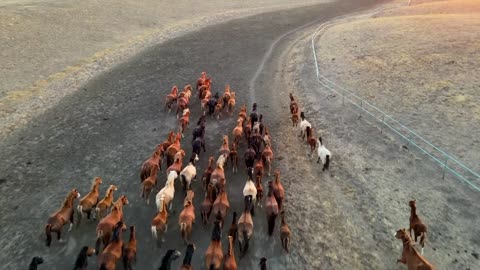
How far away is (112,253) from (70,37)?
81.5ft

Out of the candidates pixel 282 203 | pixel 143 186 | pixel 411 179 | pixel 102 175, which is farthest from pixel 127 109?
pixel 411 179

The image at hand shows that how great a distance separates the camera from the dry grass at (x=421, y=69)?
1758 cm

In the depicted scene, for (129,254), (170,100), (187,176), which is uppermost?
(170,100)

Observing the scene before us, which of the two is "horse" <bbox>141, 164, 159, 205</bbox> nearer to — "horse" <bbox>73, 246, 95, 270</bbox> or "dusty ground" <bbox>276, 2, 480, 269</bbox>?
"horse" <bbox>73, 246, 95, 270</bbox>

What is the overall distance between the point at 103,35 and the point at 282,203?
24.3 m

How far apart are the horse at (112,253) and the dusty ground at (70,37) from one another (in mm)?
10583

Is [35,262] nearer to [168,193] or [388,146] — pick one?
[168,193]

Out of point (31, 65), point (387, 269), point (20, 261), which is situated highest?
point (31, 65)

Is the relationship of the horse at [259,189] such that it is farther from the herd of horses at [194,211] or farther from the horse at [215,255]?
the horse at [215,255]

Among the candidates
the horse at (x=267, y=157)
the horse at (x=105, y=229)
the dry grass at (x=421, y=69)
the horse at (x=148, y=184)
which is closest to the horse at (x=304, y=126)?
the horse at (x=267, y=157)

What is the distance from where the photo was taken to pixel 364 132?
1764 cm

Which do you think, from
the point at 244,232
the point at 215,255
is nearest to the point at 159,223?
the point at 215,255

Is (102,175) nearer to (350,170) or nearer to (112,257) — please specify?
(112,257)

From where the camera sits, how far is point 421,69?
23391 millimetres
